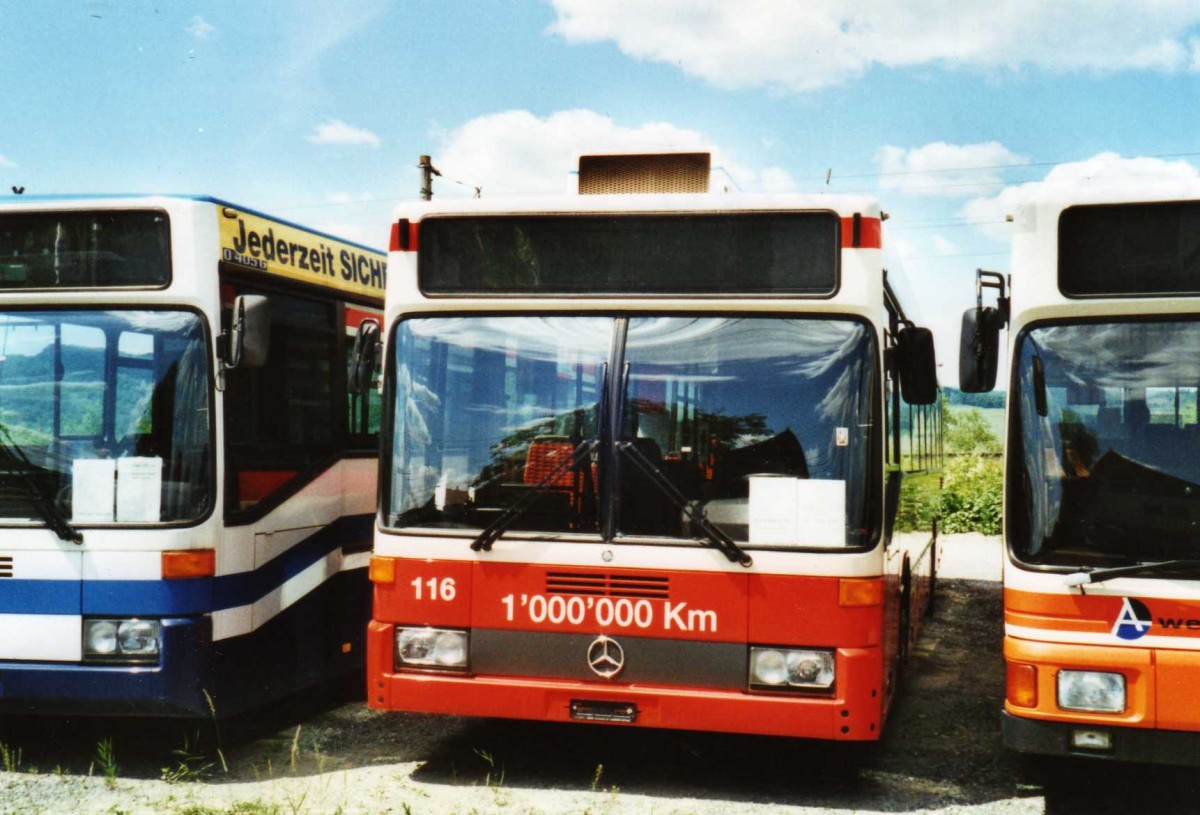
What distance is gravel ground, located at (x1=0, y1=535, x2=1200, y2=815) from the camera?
19.0ft

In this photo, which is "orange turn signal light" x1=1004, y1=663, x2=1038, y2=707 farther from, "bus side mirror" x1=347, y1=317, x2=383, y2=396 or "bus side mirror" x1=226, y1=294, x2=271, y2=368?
"bus side mirror" x1=226, y1=294, x2=271, y2=368

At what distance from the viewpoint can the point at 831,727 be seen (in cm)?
547

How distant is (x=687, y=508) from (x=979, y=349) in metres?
1.52

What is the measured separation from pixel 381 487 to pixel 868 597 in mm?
2387

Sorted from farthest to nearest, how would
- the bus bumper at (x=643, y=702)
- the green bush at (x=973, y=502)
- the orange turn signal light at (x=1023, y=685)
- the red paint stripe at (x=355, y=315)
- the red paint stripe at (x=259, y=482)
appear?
the green bush at (x=973, y=502) → the red paint stripe at (x=355, y=315) → the red paint stripe at (x=259, y=482) → the bus bumper at (x=643, y=702) → the orange turn signal light at (x=1023, y=685)

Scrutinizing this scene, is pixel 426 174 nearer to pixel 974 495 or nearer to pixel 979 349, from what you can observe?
pixel 974 495

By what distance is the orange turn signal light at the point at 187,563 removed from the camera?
20.0 ft

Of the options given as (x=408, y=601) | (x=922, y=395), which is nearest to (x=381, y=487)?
(x=408, y=601)

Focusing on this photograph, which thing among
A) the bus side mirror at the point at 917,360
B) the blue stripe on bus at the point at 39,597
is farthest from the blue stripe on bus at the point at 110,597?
the bus side mirror at the point at 917,360

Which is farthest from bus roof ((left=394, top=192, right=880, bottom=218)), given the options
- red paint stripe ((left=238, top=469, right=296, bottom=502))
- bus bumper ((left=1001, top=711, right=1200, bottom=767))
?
bus bumper ((left=1001, top=711, right=1200, bottom=767))

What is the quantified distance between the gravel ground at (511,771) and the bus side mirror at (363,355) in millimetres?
2019

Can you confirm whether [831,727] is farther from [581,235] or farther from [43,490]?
[43,490]

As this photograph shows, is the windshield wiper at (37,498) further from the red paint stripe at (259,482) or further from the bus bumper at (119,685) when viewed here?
the red paint stripe at (259,482)

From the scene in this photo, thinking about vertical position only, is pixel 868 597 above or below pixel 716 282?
below
